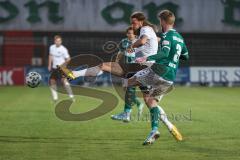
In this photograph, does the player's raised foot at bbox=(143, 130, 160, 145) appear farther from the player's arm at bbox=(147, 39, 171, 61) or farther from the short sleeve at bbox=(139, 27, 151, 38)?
the short sleeve at bbox=(139, 27, 151, 38)

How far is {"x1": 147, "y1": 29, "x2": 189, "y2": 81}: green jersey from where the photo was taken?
1082 centimetres

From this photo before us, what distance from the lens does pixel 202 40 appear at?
39.5 meters

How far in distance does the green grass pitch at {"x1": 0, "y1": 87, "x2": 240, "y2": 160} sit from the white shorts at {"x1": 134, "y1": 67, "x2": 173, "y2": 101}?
0.92 metres

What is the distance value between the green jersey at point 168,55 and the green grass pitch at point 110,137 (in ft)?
4.32

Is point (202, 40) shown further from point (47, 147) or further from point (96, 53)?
point (47, 147)

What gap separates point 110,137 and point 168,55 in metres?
2.09

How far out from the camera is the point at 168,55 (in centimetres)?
1102

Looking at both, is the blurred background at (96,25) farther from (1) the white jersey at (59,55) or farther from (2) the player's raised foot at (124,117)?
(2) the player's raised foot at (124,117)

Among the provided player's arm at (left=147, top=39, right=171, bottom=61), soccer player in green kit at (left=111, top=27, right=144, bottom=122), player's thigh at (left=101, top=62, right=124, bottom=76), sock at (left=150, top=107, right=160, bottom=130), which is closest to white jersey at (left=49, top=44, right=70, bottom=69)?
soccer player in green kit at (left=111, top=27, right=144, bottom=122)

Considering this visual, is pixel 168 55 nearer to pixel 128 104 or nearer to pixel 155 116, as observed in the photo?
pixel 155 116

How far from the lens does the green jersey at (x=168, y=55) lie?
426 inches

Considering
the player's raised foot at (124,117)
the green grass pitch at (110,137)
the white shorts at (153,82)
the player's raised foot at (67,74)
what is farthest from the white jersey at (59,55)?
the white shorts at (153,82)

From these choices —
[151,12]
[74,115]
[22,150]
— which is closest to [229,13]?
[151,12]

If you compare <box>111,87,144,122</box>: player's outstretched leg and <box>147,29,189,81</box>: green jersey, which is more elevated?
<box>147,29,189,81</box>: green jersey
